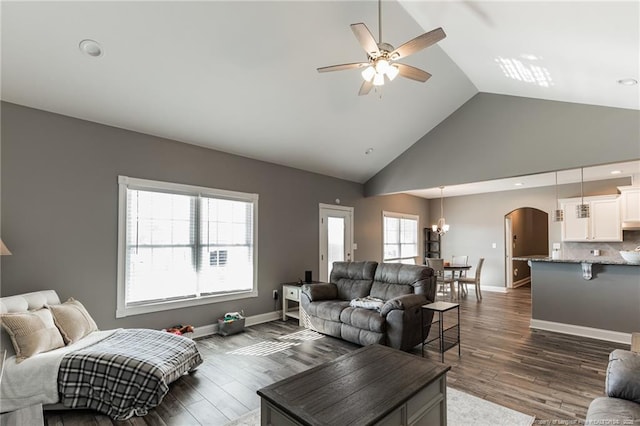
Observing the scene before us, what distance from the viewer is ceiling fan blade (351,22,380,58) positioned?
7.41ft

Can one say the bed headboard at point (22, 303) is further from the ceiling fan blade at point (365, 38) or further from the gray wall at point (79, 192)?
the ceiling fan blade at point (365, 38)

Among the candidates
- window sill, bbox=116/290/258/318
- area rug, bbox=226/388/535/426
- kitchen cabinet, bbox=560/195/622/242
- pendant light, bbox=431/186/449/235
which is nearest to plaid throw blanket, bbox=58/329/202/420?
area rug, bbox=226/388/535/426

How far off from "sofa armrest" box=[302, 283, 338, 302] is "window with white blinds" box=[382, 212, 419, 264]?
126 inches

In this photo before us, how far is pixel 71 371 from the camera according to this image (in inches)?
101

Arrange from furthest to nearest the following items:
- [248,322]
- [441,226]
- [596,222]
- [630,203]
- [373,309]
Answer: [441,226], [596,222], [630,203], [248,322], [373,309]

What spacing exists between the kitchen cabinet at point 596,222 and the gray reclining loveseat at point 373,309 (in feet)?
14.8

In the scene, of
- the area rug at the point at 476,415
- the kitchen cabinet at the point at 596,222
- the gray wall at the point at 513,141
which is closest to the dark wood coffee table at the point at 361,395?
the area rug at the point at 476,415

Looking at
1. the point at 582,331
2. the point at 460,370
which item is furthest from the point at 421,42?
the point at 582,331

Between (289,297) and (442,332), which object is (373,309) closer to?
(442,332)

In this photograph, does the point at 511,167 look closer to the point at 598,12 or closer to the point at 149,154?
the point at 598,12

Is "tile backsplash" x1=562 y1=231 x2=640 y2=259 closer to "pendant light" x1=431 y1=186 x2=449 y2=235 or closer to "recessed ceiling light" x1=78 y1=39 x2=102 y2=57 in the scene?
"pendant light" x1=431 y1=186 x2=449 y2=235

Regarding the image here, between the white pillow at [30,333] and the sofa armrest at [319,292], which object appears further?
the sofa armrest at [319,292]

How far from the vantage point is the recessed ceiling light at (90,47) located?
2.87 m

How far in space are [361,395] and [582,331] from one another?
456 cm
